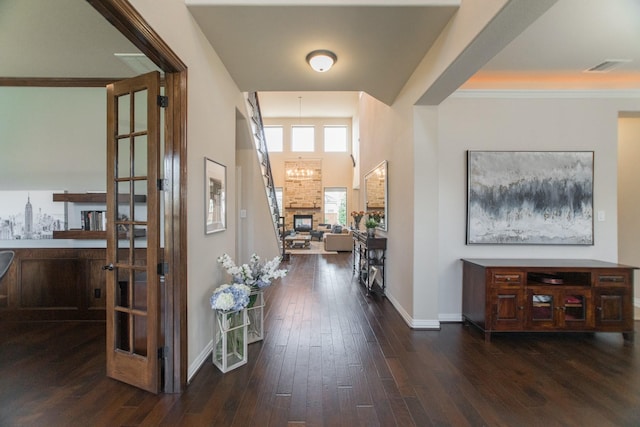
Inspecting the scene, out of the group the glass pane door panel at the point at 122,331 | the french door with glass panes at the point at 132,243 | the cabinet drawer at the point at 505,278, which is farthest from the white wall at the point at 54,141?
the cabinet drawer at the point at 505,278

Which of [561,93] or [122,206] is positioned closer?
[122,206]

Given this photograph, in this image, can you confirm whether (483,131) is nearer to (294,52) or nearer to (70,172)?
(294,52)

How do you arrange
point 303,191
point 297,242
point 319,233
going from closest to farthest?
1. point 297,242
2. point 319,233
3. point 303,191

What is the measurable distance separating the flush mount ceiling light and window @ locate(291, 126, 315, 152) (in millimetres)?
9763

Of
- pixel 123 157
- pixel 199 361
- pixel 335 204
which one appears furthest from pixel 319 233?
pixel 123 157

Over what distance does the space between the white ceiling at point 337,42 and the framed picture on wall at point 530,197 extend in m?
0.92

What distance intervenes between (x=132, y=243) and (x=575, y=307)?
417 cm

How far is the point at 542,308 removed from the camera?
9.22ft

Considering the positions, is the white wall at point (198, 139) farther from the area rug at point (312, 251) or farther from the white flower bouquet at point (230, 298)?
the area rug at point (312, 251)

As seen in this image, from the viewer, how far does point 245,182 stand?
480cm

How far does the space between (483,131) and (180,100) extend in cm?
321

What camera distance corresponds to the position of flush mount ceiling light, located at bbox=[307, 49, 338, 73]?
2.59 meters

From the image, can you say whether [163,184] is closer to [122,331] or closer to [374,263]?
[122,331]

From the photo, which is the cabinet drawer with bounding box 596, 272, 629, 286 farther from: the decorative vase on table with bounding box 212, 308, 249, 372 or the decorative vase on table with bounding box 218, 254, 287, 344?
the decorative vase on table with bounding box 212, 308, 249, 372
